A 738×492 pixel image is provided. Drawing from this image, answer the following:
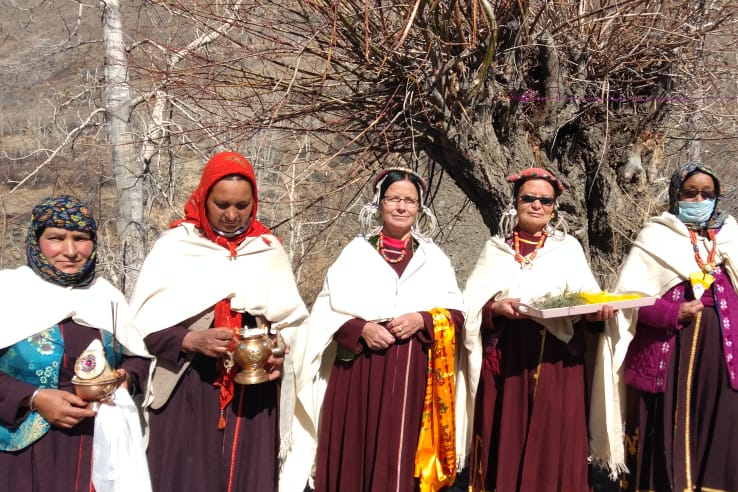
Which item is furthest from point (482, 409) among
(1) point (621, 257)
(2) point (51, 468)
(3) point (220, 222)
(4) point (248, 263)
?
(1) point (621, 257)

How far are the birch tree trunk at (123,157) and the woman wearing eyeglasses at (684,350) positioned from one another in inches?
182

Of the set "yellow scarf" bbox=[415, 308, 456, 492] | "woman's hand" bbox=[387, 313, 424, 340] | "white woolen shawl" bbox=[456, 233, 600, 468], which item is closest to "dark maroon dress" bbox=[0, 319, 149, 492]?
"woman's hand" bbox=[387, 313, 424, 340]

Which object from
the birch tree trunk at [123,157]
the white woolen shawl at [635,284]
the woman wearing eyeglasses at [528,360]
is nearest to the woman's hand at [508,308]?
the woman wearing eyeglasses at [528,360]

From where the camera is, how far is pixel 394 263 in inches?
136

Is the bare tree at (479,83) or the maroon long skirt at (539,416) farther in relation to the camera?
the bare tree at (479,83)

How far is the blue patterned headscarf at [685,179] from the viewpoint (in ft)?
11.0

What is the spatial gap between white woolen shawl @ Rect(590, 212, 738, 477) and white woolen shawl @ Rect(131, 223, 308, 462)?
70.9 inches

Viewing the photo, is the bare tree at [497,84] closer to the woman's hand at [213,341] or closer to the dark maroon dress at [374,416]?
the dark maroon dress at [374,416]

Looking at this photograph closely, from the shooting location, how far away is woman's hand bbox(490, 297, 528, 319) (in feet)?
10.7

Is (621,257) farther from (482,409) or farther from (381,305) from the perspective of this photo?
(381,305)

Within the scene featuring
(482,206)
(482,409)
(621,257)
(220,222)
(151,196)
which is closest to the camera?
(220,222)

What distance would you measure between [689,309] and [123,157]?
17.2ft

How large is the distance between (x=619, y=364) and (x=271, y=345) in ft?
6.37

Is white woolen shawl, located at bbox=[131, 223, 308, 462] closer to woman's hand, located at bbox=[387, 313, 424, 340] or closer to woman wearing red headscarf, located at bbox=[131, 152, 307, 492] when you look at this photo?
woman wearing red headscarf, located at bbox=[131, 152, 307, 492]
